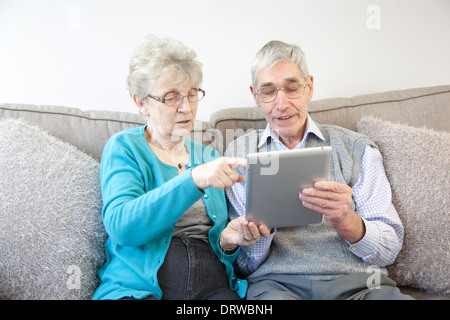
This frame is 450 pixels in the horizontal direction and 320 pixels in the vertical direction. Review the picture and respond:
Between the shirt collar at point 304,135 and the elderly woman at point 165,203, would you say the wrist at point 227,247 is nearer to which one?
the elderly woman at point 165,203

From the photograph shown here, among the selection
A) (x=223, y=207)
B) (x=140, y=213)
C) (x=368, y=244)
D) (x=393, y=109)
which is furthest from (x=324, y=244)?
(x=393, y=109)

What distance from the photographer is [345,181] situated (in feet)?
4.65

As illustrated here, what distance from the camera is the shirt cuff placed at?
126cm

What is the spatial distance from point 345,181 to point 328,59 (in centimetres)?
90

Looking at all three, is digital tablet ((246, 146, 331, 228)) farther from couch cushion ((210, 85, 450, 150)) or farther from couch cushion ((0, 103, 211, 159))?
couch cushion ((0, 103, 211, 159))

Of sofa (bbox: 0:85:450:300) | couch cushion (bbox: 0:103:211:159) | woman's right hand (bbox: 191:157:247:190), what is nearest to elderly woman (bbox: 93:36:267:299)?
woman's right hand (bbox: 191:157:247:190)

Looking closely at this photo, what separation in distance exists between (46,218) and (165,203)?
41cm

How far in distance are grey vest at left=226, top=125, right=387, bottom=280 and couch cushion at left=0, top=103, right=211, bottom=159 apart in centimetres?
52

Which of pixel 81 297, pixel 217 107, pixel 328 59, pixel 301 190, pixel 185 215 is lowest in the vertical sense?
pixel 81 297

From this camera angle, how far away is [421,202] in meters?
1.39

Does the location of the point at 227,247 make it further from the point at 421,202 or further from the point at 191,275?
the point at 421,202

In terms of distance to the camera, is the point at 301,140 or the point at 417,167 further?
the point at 301,140
